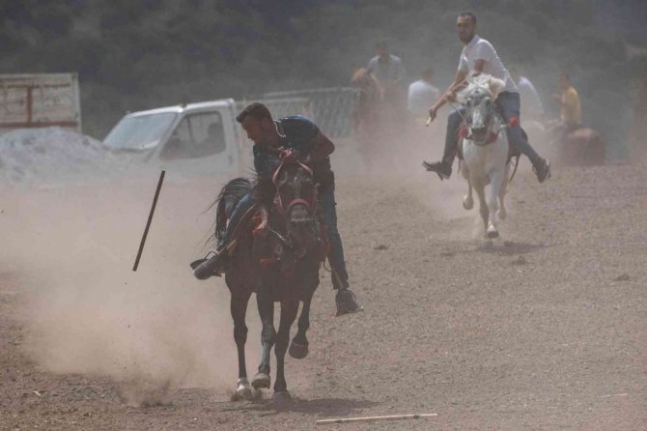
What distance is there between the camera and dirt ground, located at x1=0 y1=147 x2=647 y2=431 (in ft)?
29.3

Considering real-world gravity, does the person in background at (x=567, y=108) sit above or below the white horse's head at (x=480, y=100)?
above

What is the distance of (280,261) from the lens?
29.6 ft

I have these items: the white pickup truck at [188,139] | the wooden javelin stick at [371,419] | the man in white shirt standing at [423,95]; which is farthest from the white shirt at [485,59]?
the man in white shirt standing at [423,95]

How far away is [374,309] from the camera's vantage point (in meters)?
13.2

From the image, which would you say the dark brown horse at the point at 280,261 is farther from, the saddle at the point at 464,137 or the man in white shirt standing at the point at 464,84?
the saddle at the point at 464,137

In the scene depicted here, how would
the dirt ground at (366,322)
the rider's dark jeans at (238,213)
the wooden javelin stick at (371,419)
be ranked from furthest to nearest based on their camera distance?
1. the rider's dark jeans at (238,213)
2. the dirt ground at (366,322)
3. the wooden javelin stick at (371,419)

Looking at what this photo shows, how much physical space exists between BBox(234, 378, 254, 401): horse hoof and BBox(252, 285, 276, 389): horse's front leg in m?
0.36

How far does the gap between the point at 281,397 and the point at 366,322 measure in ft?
10.9

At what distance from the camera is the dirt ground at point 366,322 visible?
29.3ft

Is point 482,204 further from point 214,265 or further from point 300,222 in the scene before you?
point 300,222

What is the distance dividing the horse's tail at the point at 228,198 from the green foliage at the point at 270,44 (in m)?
17.9

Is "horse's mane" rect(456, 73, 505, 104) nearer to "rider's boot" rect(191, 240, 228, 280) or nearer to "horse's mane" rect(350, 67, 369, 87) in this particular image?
"rider's boot" rect(191, 240, 228, 280)

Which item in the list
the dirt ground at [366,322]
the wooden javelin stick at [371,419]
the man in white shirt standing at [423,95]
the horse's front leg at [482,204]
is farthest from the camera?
the man in white shirt standing at [423,95]

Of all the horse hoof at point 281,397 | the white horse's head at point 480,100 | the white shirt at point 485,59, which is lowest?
the horse hoof at point 281,397
